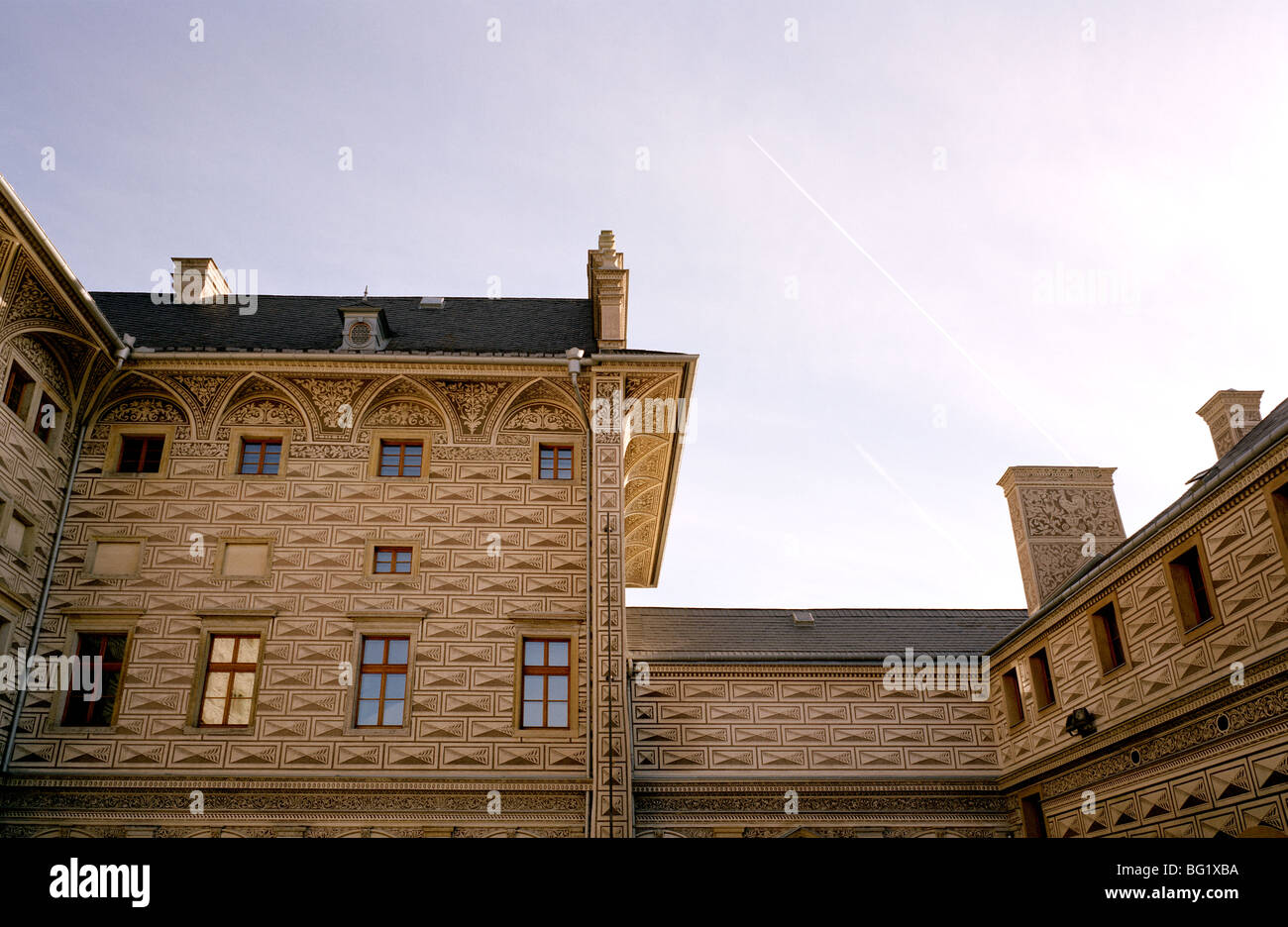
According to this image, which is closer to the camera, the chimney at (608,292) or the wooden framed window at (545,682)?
the wooden framed window at (545,682)

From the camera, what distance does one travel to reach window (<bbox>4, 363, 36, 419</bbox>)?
14.2 m

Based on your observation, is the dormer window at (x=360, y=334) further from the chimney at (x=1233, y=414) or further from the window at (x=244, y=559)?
the chimney at (x=1233, y=414)

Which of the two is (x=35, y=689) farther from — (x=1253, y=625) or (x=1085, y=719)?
(x=1253, y=625)

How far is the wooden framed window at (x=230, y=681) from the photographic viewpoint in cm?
1412

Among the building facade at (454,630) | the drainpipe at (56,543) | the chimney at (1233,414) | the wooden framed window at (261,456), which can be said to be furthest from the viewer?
the wooden framed window at (261,456)

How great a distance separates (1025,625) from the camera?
48.2 ft

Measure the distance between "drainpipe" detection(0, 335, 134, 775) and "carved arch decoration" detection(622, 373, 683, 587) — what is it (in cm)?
809

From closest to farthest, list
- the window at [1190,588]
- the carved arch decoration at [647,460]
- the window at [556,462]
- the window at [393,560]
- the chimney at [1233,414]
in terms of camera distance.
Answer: the window at [1190,588]
the chimney at [1233,414]
the window at [393,560]
the window at [556,462]
the carved arch decoration at [647,460]

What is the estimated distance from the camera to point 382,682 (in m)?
14.5

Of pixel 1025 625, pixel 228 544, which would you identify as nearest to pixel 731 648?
pixel 1025 625

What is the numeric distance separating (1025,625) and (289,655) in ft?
34.8

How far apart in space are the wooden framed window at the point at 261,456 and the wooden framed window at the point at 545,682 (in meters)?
4.98

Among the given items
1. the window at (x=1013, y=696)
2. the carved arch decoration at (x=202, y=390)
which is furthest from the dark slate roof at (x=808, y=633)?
the carved arch decoration at (x=202, y=390)

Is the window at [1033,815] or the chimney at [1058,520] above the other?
the chimney at [1058,520]
